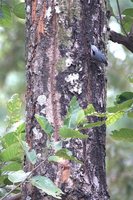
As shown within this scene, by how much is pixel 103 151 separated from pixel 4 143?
0.20 meters

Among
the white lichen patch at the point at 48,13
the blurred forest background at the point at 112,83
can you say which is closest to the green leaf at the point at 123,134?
the white lichen patch at the point at 48,13

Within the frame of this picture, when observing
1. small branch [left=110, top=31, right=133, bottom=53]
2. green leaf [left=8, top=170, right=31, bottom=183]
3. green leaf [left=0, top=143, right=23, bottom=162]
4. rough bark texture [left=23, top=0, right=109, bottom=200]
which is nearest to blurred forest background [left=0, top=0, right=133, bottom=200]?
small branch [left=110, top=31, right=133, bottom=53]

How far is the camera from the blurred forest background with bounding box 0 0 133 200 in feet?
10.4

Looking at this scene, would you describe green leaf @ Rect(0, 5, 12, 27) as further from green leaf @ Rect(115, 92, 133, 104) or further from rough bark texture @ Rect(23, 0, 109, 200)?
green leaf @ Rect(115, 92, 133, 104)

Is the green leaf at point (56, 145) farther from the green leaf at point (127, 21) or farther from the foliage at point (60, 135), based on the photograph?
the green leaf at point (127, 21)

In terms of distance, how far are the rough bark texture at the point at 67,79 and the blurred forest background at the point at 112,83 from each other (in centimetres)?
140

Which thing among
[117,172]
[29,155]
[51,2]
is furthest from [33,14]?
[117,172]

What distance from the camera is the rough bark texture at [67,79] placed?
3.35 feet

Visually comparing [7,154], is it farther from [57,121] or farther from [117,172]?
[117,172]

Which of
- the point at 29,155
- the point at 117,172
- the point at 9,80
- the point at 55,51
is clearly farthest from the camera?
the point at 9,80

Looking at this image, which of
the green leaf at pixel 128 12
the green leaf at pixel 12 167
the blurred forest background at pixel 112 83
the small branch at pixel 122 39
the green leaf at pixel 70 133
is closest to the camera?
the green leaf at pixel 70 133

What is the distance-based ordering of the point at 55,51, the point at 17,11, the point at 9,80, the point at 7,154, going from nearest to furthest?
1. the point at 7,154
2. the point at 55,51
3. the point at 17,11
4. the point at 9,80

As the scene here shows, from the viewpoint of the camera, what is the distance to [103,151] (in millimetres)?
1079

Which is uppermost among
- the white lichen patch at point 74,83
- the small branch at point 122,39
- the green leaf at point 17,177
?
the small branch at point 122,39
